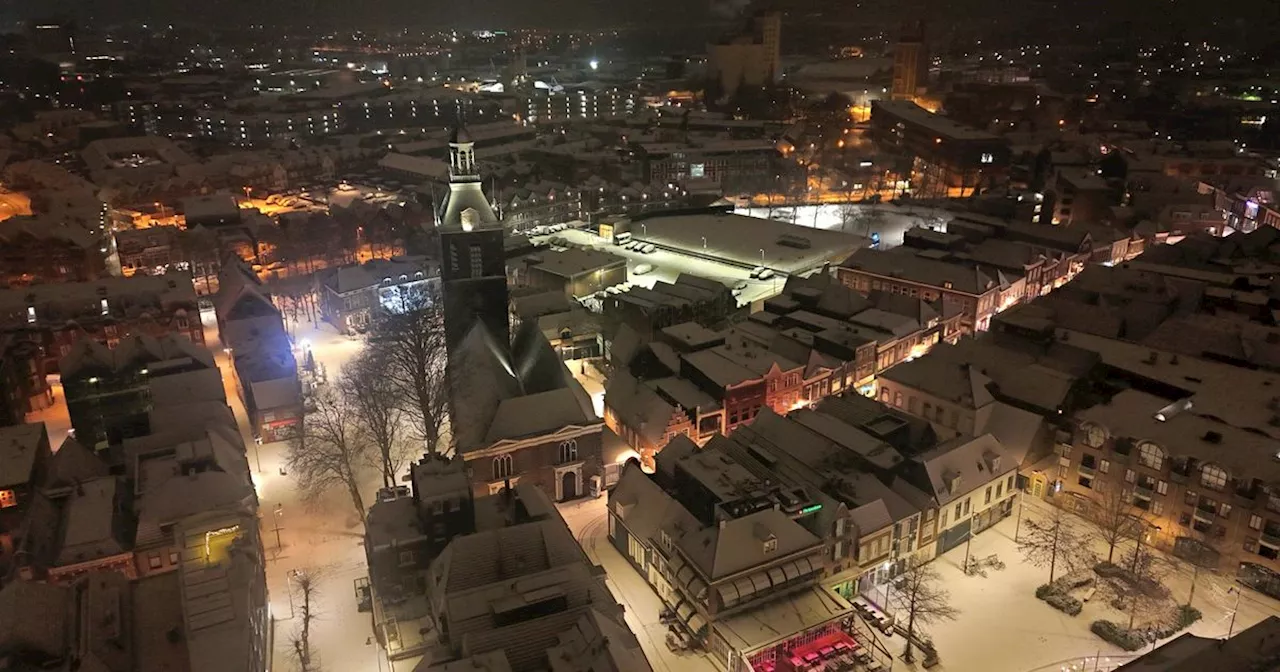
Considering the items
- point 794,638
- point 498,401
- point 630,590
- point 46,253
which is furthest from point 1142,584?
point 46,253

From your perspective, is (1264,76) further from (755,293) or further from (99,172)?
(99,172)

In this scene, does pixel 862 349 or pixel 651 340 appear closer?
pixel 862 349

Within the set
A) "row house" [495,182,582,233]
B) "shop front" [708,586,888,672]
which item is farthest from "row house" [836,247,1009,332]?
"row house" [495,182,582,233]

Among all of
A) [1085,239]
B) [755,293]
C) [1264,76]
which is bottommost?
[755,293]

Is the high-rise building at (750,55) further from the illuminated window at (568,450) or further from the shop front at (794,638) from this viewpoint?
the shop front at (794,638)

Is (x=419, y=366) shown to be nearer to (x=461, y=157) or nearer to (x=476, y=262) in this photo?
(x=476, y=262)

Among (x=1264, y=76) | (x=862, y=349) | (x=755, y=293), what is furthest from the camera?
(x=1264, y=76)

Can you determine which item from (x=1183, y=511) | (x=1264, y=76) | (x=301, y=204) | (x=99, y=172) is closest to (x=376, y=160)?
(x=301, y=204)
